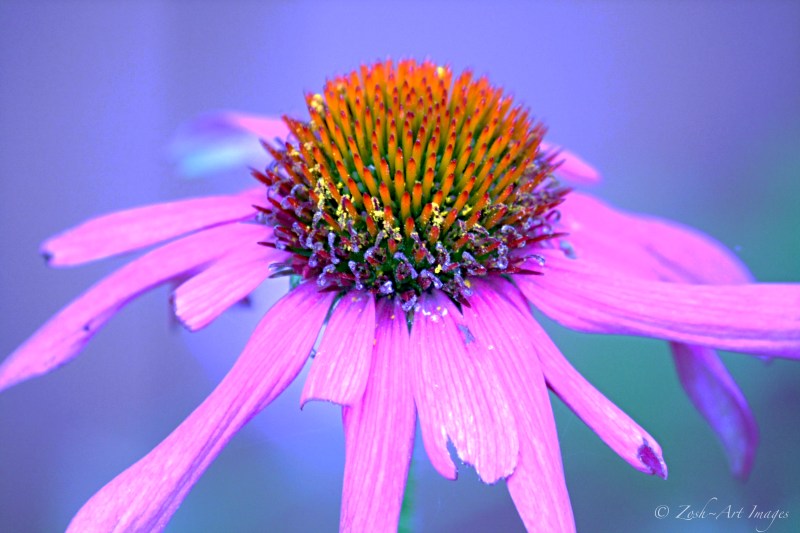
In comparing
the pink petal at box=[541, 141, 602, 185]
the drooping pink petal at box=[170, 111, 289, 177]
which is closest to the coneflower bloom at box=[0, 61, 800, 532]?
the pink petal at box=[541, 141, 602, 185]

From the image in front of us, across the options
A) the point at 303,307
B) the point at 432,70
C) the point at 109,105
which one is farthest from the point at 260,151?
the point at 109,105

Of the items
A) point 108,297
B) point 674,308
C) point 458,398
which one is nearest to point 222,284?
point 108,297

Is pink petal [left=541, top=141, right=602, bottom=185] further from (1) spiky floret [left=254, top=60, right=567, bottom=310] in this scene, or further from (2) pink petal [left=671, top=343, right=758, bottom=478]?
(2) pink petal [left=671, top=343, right=758, bottom=478]

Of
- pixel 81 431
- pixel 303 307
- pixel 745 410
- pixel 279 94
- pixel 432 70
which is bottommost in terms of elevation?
pixel 745 410

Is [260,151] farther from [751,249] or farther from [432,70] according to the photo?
[751,249]

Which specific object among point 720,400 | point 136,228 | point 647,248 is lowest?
point 720,400

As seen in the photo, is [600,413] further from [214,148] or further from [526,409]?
[214,148]

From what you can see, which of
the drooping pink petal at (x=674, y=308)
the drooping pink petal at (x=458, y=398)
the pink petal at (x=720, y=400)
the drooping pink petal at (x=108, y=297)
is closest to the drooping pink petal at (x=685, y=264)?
the pink petal at (x=720, y=400)
